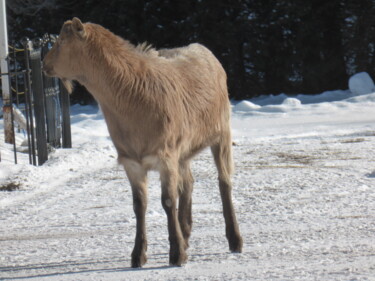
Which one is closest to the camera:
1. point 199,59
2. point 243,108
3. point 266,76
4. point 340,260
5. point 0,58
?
point 340,260

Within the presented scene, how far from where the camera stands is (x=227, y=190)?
6340 millimetres

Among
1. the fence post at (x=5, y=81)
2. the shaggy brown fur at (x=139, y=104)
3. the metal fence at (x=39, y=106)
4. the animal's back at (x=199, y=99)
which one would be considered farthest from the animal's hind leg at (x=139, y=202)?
the fence post at (x=5, y=81)

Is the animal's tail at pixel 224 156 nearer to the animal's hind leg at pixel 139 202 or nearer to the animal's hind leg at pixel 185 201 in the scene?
the animal's hind leg at pixel 185 201

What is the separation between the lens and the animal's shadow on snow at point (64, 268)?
5.48 m

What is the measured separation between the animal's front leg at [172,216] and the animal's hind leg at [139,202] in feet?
0.63

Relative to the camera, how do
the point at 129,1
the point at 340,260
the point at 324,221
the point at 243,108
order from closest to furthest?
the point at 340,260 → the point at 324,221 → the point at 243,108 → the point at 129,1

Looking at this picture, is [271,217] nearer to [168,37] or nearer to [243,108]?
[243,108]

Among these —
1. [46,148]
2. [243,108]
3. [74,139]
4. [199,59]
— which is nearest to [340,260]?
[199,59]

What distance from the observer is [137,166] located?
5.59m

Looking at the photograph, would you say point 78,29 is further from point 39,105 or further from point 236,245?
point 39,105

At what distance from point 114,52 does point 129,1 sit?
1723 cm

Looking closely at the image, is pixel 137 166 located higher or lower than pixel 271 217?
higher

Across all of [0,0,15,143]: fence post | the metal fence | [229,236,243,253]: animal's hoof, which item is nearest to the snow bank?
the metal fence

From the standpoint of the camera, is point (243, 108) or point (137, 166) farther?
point (243, 108)
